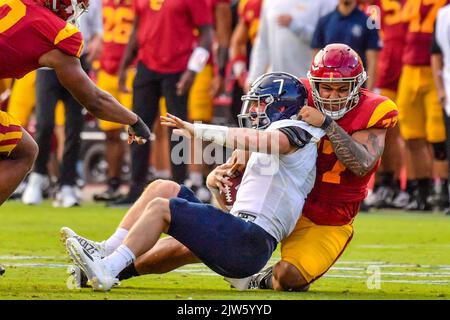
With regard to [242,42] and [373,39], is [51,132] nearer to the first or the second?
[242,42]

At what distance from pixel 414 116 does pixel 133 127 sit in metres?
6.10

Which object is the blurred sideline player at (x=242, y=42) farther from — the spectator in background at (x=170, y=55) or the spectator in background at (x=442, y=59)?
the spectator in background at (x=442, y=59)

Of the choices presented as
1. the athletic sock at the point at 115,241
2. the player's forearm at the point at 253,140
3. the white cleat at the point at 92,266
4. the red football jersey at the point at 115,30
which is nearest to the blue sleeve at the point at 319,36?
the red football jersey at the point at 115,30

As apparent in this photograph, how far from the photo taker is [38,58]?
20.5 ft

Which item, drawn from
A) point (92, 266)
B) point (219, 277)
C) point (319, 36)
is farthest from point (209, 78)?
point (92, 266)

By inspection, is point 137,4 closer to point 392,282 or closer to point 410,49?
point 410,49

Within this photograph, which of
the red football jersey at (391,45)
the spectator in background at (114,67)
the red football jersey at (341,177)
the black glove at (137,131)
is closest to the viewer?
the red football jersey at (341,177)

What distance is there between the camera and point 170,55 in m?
11.7

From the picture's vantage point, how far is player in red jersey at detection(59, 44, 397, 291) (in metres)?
6.22

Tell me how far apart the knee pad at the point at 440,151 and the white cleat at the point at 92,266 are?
265 inches

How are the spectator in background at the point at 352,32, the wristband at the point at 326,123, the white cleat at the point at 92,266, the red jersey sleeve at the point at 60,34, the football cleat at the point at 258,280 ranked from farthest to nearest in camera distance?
the spectator in background at the point at 352,32 → the football cleat at the point at 258,280 → the red jersey sleeve at the point at 60,34 → the wristband at the point at 326,123 → the white cleat at the point at 92,266

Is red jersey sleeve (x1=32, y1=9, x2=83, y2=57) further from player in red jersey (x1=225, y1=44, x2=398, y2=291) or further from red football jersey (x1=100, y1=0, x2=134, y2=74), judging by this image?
red football jersey (x1=100, y1=0, x2=134, y2=74)

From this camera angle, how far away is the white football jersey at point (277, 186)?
5926mm
